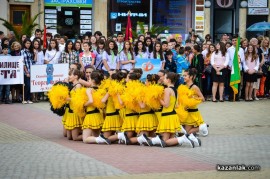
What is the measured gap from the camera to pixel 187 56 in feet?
76.8

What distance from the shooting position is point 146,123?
47.5 feet

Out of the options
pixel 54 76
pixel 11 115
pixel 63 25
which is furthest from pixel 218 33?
pixel 11 115

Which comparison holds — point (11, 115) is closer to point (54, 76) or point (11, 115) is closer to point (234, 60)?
point (54, 76)

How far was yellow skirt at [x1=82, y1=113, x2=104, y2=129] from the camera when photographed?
48.2 feet

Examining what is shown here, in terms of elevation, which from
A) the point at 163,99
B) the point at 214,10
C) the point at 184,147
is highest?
the point at 214,10

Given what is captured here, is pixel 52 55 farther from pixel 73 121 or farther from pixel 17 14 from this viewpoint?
pixel 17 14

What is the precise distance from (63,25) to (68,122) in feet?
55.2

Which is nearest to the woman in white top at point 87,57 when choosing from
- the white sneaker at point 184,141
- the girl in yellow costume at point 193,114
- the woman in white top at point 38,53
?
the woman in white top at point 38,53

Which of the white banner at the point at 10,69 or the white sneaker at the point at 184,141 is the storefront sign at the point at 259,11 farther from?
the white sneaker at the point at 184,141

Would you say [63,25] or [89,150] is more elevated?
[63,25]

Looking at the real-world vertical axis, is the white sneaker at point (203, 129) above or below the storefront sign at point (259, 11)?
below

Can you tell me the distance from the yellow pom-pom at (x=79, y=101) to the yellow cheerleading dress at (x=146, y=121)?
44.2 inches

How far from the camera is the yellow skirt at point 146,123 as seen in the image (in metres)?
14.5

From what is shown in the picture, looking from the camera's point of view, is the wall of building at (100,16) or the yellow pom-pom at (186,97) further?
the wall of building at (100,16)
